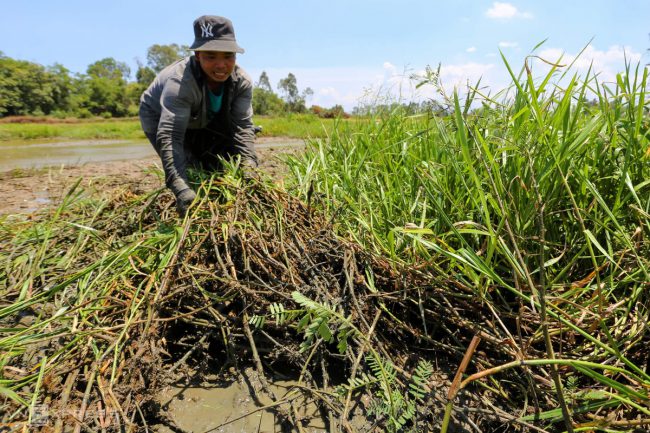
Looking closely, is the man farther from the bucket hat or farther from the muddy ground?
the muddy ground

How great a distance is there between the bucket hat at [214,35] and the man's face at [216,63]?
5 cm

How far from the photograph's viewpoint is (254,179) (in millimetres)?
2066

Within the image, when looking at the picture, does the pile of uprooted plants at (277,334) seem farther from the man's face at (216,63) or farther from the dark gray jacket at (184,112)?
the man's face at (216,63)

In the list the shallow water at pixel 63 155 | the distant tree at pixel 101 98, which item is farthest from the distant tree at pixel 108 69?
the shallow water at pixel 63 155

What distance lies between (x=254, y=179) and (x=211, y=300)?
2.51 feet

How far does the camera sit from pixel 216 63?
2.25m

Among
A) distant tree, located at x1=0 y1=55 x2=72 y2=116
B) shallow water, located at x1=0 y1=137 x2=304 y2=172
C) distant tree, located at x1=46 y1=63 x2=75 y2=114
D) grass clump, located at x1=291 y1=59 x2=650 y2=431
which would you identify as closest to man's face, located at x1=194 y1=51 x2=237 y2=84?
grass clump, located at x1=291 y1=59 x2=650 y2=431

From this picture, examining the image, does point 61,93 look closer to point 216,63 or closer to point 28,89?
point 28,89

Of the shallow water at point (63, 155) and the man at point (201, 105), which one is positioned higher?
the man at point (201, 105)

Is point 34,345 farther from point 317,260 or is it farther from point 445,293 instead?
point 445,293

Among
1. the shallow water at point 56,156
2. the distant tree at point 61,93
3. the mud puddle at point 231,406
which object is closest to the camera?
the mud puddle at point 231,406

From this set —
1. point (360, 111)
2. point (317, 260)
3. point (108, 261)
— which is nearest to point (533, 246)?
point (317, 260)

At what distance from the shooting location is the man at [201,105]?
2234mm

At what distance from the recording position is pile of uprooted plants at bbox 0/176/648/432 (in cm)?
112
